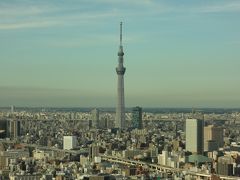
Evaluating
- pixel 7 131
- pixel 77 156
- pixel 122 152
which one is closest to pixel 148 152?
pixel 122 152

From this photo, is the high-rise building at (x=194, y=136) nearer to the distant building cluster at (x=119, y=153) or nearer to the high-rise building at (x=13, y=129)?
the distant building cluster at (x=119, y=153)

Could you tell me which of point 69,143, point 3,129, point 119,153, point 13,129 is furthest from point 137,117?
point 119,153

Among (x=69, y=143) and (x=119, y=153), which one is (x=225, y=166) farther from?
(x=69, y=143)

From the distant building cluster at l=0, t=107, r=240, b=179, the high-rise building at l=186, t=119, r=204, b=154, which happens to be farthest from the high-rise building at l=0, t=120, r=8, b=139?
the high-rise building at l=186, t=119, r=204, b=154

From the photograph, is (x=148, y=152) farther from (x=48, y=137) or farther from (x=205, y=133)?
(x=48, y=137)

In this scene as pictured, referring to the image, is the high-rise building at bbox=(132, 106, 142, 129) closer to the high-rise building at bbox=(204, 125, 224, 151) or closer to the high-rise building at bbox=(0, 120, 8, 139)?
the high-rise building at bbox=(0, 120, 8, 139)

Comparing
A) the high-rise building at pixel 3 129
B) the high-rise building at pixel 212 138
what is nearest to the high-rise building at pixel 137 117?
the high-rise building at pixel 3 129
